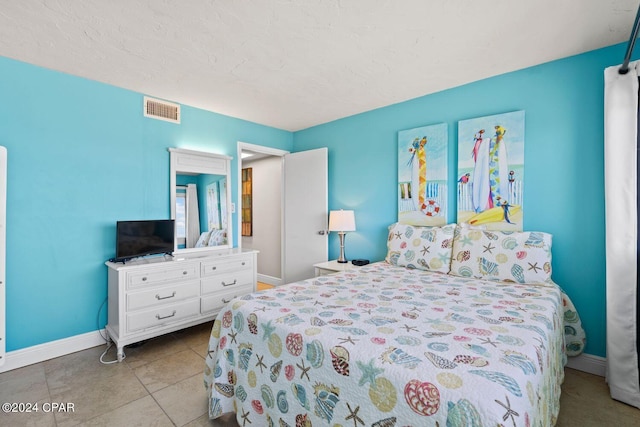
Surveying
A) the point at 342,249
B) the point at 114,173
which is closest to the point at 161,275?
the point at 114,173

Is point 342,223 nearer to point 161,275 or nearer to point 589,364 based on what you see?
point 161,275

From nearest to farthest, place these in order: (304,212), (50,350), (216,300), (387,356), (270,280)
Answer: (387,356) → (50,350) → (216,300) → (304,212) → (270,280)

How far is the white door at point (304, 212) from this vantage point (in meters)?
4.10

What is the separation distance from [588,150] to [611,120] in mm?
300

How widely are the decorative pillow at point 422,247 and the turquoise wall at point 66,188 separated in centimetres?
249

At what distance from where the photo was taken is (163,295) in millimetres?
2805

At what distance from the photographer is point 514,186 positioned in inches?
104

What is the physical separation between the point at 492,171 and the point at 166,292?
3176 millimetres

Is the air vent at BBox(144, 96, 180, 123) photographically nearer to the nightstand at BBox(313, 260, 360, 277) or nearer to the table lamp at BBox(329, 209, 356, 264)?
the table lamp at BBox(329, 209, 356, 264)

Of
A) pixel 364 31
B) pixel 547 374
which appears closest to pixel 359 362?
pixel 547 374

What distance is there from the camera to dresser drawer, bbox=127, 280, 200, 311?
2.63 meters

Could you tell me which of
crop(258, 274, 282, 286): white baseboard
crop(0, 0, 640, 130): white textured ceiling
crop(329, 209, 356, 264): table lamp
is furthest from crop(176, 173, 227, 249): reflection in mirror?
crop(258, 274, 282, 286): white baseboard

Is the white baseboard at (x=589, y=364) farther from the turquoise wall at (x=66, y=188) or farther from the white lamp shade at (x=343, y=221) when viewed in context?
the turquoise wall at (x=66, y=188)

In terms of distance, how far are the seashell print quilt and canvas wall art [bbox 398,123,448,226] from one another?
1111 millimetres
